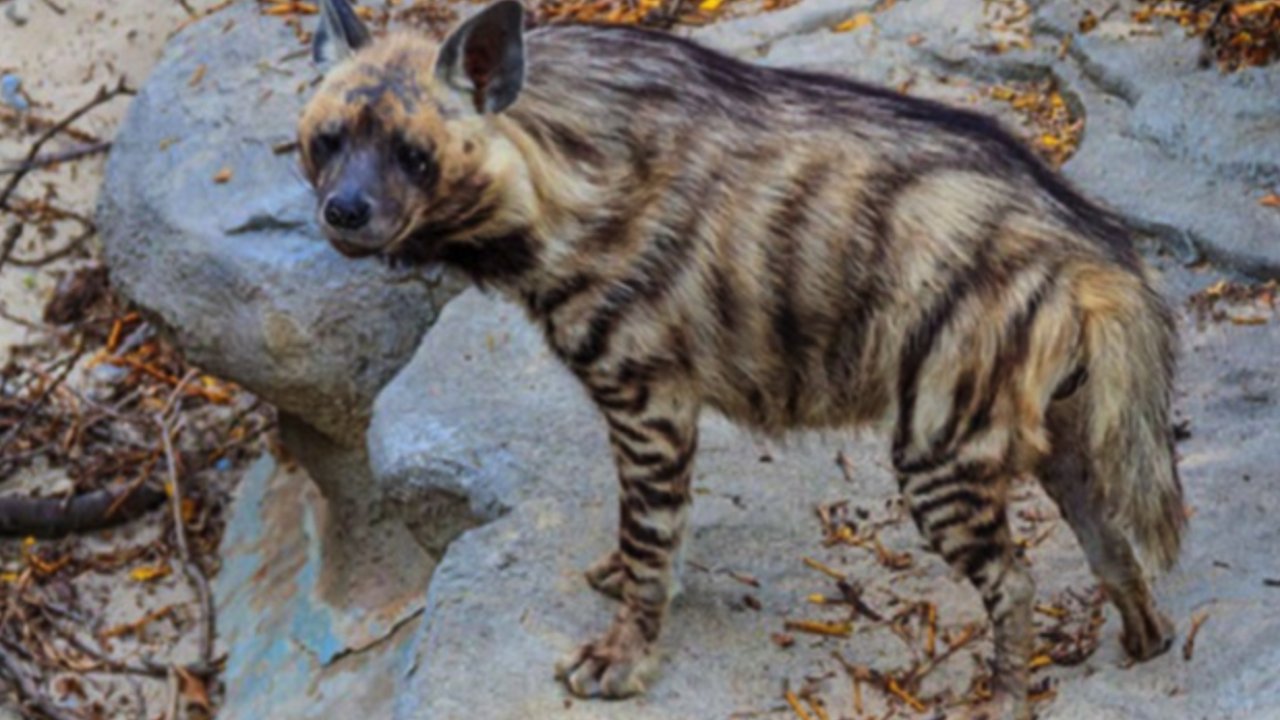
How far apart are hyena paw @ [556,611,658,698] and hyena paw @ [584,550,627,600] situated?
19 centimetres

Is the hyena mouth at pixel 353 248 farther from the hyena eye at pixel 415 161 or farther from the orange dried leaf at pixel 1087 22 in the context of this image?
the orange dried leaf at pixel 1087 22

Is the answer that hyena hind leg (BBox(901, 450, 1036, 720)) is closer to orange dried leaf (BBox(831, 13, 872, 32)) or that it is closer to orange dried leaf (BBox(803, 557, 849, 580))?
orange dried leaf (BBox(803, 557, 849, 580))

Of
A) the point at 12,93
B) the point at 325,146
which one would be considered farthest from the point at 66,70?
the point at 325,146

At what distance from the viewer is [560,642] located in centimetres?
447

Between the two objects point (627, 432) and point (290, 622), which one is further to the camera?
point (290, 622)

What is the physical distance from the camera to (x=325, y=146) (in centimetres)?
397

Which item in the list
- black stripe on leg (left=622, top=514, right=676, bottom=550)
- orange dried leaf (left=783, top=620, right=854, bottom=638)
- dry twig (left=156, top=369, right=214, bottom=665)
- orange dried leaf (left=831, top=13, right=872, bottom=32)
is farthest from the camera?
orange dried leaf (left=831, top=13, right=872, bottom=32)

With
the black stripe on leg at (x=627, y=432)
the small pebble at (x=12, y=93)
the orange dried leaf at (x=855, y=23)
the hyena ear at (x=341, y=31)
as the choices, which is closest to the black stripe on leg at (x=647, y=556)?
the black stripe on leg at (x=627, y=432)

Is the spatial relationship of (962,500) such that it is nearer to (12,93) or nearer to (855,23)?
(855,23)

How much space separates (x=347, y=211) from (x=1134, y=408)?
4.91ft

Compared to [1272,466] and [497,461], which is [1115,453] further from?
[497,461]

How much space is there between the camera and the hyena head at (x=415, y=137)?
12.8 feet

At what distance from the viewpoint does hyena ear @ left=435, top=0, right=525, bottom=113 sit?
395 cm

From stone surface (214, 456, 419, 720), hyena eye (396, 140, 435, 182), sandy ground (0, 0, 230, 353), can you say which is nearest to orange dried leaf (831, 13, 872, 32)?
stone surface (214, 456, 419, 720)
